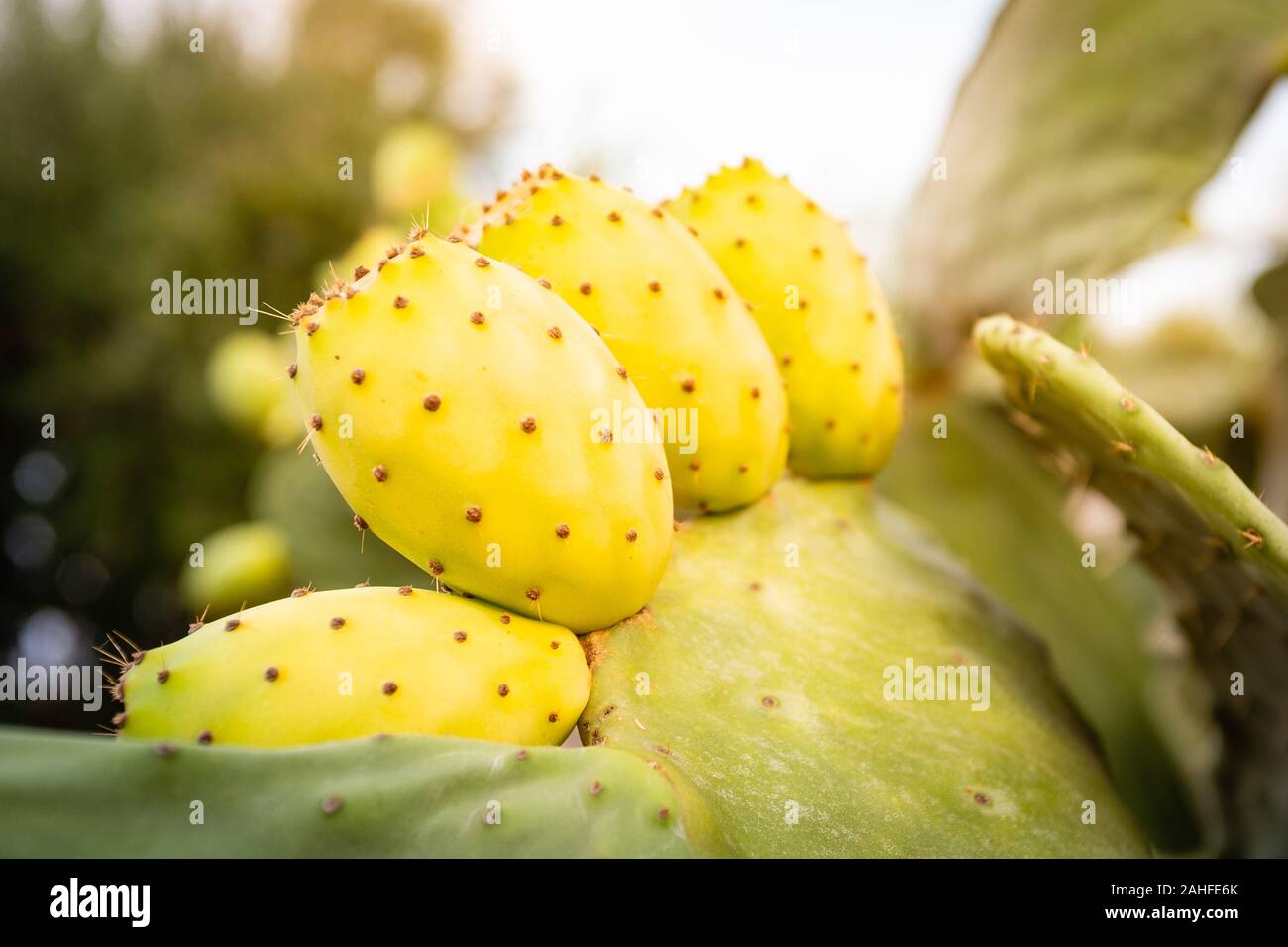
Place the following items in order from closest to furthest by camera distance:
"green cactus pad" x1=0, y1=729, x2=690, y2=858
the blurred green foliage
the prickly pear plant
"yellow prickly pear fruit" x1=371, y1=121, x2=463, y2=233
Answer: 1. "green cactus pad" x1=0, y1=729, x2=690, y2=858
2. the prickly pear plant
3. "yellow prickly pear fruit" x1=371, y1=121, x2=463, y2=233
4. the blurred green foliage

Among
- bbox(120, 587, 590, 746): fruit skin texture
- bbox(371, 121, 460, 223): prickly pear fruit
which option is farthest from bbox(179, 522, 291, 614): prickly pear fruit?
bbox(120, 587, 590, 746): fruit skin texture

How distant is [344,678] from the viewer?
572mm

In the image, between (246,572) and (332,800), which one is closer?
(332,800)

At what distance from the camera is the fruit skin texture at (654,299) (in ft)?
2.51

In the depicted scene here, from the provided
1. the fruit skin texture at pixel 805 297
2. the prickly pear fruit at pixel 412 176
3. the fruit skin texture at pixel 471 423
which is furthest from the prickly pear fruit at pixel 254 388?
the fruit skin texture at pixel 471 423

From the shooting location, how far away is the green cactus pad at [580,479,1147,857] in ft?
2.11

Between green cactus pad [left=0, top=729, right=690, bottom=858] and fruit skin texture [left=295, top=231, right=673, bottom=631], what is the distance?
0.12 metres

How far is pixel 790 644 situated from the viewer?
776 mm

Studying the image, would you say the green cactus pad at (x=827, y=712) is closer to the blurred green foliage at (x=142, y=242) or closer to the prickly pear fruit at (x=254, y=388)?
the prickly pear fruit at (x=254, y=388)

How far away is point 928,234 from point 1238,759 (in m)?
0.76

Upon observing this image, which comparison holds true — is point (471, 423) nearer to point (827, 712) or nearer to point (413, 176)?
point (827, 712)

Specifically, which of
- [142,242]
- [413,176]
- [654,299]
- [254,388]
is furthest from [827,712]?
Result: [142,242]

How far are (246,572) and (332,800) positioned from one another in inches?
62.3

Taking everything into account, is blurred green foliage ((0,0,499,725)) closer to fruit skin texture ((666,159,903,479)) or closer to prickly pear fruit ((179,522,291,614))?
prickly pear fruit ((179,522,291,614))
